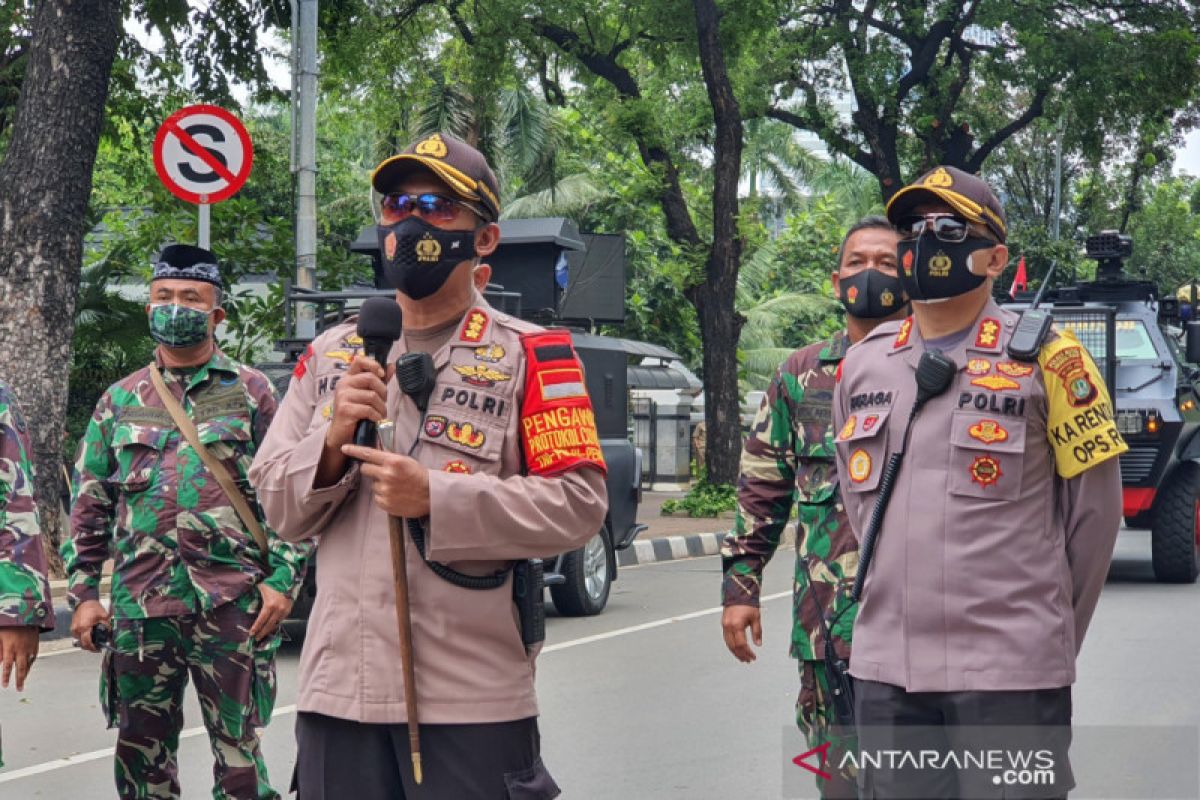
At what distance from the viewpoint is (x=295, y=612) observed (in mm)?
10125

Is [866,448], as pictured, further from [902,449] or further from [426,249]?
[426,249]

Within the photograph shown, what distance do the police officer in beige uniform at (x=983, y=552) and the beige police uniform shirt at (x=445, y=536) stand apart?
748mm

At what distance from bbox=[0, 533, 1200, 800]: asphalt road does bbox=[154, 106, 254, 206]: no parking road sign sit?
313 cm

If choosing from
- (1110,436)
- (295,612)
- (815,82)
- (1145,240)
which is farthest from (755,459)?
(1145,240)

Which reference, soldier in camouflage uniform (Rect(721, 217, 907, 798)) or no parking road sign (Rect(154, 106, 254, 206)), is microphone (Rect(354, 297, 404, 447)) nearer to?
soldier in camouflage uniform (Rect(721, 217, 907, 798))

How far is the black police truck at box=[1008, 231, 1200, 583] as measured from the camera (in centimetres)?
1338

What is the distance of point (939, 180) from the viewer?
3.96m

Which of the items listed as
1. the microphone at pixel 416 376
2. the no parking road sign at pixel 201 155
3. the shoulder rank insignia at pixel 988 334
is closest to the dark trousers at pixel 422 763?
the microphone at pixel 416 376

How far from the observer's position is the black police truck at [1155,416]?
13375mm

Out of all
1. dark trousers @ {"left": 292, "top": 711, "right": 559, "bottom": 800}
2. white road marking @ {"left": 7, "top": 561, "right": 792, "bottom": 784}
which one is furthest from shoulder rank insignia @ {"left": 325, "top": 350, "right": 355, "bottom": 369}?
white road marking @ {"left": 7, "top": 561, "right": 792, "bottom": 784}

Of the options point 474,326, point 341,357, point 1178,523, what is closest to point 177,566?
point 341,357

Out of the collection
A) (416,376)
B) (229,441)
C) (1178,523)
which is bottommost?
(1178,523)

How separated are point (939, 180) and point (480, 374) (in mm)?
1315

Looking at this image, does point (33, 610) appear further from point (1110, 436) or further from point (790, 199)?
point (790, 199)
